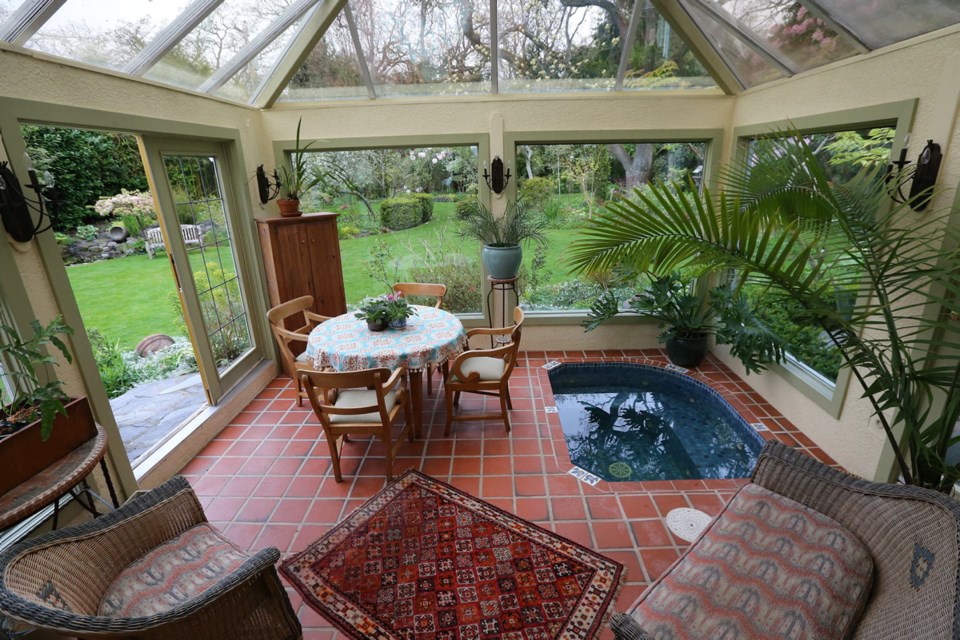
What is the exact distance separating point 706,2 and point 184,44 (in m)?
3.61

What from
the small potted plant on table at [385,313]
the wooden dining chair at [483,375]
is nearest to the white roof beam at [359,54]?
the small potted plant on table at [385,313]

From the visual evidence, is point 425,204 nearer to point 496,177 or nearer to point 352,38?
point 496,177

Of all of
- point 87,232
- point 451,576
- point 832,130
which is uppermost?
point 832,130

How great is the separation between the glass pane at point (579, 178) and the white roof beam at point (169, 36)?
2690mm

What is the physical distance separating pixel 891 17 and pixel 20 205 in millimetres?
4421

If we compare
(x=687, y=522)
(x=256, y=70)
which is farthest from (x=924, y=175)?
(x=256, y=70)

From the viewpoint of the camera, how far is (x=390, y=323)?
3361mm

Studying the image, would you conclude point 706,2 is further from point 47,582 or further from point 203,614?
point 47,582

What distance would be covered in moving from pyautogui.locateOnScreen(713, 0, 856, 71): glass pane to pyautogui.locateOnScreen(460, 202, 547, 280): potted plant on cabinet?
2.17m

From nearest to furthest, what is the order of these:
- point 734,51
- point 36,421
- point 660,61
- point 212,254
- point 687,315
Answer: point 36,421, point 734,51, point 212,254, point 660,61, point 687,315

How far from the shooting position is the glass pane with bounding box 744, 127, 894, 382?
9.04 feet

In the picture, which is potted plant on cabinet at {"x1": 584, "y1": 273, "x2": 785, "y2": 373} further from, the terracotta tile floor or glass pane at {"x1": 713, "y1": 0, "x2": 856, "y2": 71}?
glass pane at {"x1": 713, "y1": 0, "x2": 856, "y2": 71}

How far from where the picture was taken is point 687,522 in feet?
8.11

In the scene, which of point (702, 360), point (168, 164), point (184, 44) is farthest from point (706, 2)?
point (168, 164)
